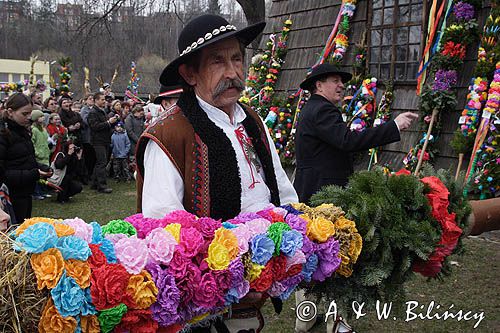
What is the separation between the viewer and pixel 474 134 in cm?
658

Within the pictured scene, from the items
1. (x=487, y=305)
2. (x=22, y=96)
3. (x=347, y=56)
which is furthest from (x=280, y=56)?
(x=487, y=305)

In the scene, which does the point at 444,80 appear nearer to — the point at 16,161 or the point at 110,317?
the point at 16,161

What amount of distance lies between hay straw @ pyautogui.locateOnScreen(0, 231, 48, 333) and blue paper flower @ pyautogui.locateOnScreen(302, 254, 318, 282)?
1001 mm

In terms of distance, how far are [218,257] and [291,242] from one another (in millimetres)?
310

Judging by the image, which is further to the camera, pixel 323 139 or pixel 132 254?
pixel 323 139

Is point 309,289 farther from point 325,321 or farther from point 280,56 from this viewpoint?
point 280,56

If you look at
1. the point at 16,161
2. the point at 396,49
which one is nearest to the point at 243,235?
the point at 16,161

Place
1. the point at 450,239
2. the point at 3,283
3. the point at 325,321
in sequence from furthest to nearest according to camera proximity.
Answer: the point at 325,321, the point at 450,239, the point at 3,283

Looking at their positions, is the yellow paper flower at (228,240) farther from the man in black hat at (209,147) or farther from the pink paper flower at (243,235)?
the man in black hat at (209,147)

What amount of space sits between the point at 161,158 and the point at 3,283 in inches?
35.3

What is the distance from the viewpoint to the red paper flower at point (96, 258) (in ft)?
5.42

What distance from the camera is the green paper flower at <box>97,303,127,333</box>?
5.23 feet

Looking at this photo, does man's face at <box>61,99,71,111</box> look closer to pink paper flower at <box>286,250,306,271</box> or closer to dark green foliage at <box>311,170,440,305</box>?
dark green foliage at <box>311,170,440,305</box>

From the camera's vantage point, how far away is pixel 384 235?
221cm
